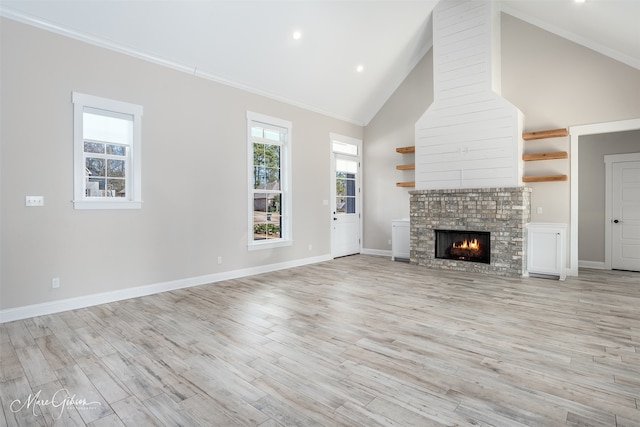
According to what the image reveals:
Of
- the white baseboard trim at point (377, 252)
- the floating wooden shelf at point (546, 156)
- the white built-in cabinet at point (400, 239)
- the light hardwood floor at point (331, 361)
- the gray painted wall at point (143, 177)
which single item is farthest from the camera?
the white baseboard trim at point (377, 252)

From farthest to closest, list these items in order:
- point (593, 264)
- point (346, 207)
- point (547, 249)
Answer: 1. point (346, 207)
2. point (593, 264)
3. point (547, 249)

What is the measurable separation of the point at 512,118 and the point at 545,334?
3791 millimetres

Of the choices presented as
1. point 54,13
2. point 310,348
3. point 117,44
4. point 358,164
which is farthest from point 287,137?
point 310,348

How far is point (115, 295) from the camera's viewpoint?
4.15 metres

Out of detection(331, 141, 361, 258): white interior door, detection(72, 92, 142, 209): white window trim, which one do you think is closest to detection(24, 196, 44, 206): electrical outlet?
detection(72, 92, 142, 209): white window trim

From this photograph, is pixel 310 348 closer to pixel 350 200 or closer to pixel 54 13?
pixel 54 13

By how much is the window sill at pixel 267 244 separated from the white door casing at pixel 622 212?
5947 millimetres

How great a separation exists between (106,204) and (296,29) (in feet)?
12.1

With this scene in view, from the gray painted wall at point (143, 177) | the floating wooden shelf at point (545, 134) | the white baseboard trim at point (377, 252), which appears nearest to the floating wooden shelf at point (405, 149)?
the floating wooden shelf at point (545, 134)

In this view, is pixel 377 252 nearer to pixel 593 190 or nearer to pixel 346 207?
pixel 346 207

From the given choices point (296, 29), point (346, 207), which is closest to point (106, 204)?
point (296, 29)

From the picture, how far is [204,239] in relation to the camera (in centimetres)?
507

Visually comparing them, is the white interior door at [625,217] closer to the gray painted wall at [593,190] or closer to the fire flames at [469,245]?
the gray painted wall at [593,190]

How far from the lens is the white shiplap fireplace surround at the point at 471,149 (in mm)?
5465
